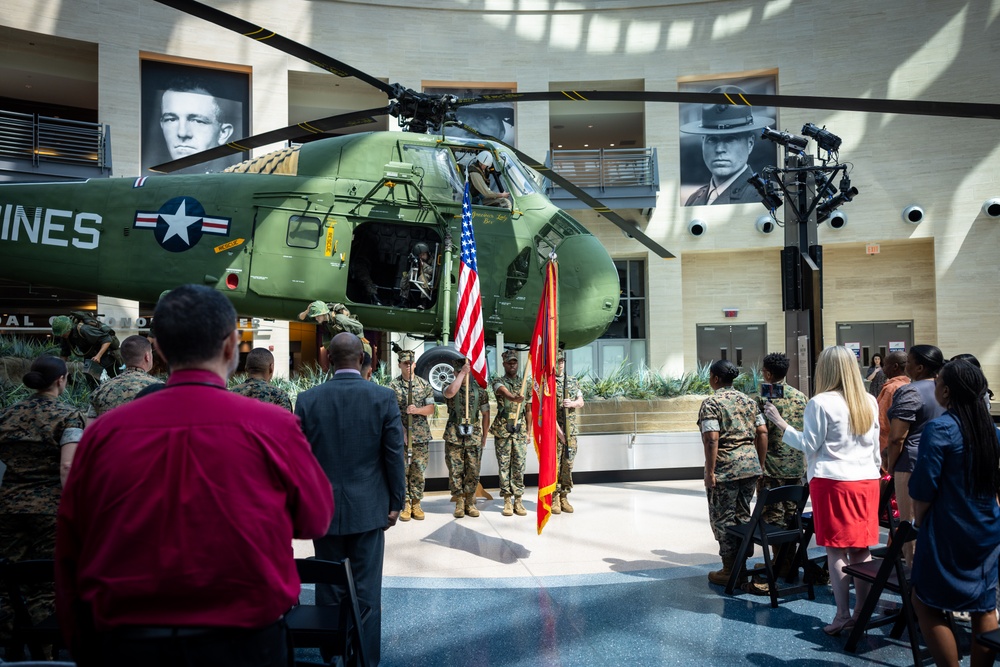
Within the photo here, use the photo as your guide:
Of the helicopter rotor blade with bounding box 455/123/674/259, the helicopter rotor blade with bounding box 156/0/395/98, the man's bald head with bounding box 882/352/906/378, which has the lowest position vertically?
the man's bald head with bounding box 882/352/906/378

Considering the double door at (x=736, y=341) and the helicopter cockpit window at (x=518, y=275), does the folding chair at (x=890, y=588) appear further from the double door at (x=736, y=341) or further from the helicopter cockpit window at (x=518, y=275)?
the double door at (x=736, y=341)

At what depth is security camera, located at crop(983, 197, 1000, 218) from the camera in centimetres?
1698

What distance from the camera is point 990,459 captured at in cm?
307

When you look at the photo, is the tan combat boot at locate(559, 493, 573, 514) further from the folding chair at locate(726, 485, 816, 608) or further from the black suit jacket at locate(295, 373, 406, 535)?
the black suit jacket at locate(295, 373, 406, 535)

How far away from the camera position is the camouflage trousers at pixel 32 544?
12.1 ft

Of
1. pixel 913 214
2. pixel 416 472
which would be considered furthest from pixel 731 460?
pixel 913 214

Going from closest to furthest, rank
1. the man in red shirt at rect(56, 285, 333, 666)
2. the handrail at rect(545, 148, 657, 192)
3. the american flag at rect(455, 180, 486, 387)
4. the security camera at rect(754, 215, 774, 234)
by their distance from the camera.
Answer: the man in red shirt at rect(56, 285, 333, 666) → the american flag at rect(455, 180, 486, 387) → the handrail at rect(545, 148, 657, 192) → the security camera at rect(754, 215, 774, 234)

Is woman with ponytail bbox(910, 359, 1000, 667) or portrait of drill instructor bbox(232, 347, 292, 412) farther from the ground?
portrait of drill instructor bbox(232, 347, 292, 412)

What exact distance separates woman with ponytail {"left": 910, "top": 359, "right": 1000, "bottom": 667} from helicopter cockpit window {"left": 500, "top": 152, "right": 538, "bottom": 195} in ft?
20.6

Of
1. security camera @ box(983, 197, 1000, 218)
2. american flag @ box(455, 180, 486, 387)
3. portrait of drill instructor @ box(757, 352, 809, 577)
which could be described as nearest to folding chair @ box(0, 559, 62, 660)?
american flag @ box(455, 180, 486, 387)

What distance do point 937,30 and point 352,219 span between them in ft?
54.6

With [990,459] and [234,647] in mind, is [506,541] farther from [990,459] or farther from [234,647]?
[234,647]

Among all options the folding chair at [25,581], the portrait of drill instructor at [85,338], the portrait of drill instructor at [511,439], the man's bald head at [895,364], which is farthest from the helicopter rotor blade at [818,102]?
the folding chair at [25,581]

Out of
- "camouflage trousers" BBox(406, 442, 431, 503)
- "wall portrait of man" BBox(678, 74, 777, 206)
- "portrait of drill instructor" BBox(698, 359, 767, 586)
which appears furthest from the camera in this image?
"wall portrait of man" BBox(678, 74, 777, 206)
